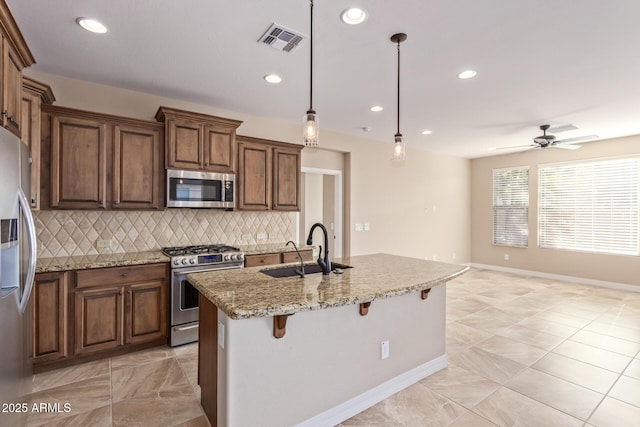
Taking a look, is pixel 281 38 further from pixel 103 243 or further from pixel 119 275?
pixel 103 243

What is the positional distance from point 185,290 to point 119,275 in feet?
1.99

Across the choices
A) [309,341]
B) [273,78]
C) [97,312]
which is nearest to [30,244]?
[97,312]

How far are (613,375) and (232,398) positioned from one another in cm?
324

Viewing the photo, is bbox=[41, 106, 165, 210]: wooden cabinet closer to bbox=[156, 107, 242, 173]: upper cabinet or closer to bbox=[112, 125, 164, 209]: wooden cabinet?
bbox=[112, 125, 164, 209]: wooden cabinet

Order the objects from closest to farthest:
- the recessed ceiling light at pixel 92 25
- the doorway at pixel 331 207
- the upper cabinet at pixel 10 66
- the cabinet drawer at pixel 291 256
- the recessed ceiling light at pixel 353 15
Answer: the upper cabinet at pixel 10 66, the recessed ceiling light at pixel 353 15, the recessed ceiling light at pixel 92 25, the cabinet drawer at pixel 291 256, the doorway at pixel 331 207

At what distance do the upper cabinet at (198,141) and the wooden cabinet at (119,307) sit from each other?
1190 mm

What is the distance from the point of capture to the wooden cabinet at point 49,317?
8.37 feet

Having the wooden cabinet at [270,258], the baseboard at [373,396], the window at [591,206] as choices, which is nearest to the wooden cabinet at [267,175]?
the wooden cabinet at [270,258]

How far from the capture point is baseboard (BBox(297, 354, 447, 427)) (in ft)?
6.55

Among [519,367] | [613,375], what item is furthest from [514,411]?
[613,375]

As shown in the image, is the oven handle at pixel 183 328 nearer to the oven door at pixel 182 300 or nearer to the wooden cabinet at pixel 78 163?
the oven door at pixel 182 300

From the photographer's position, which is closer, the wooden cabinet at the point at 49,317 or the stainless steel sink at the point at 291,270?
the stainless steel sink at the point at 291,270

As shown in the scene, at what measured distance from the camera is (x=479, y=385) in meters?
2.51

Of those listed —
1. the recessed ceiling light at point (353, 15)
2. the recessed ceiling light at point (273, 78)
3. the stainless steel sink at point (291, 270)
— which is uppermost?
the recessed ceiling light at point (273, 78)
